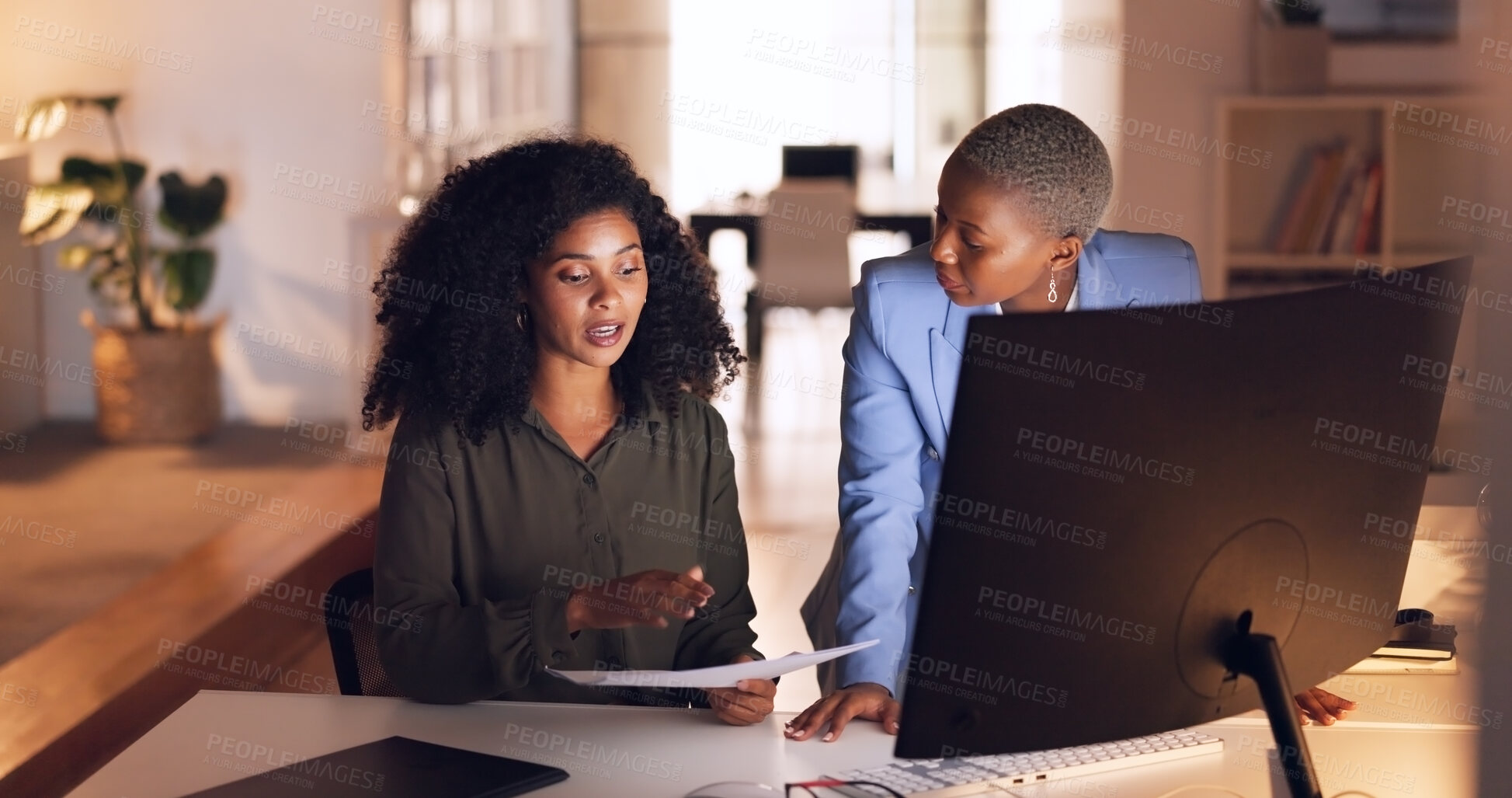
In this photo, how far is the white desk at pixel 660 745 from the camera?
→ 1207 mm

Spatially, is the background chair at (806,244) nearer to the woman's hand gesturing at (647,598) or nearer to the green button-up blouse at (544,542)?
the green button-up blouse at (544,542)

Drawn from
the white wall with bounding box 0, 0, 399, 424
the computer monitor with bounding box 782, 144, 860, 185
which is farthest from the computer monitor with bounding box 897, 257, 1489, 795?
the computer monitor with bounding box 782, 144, 860, 185

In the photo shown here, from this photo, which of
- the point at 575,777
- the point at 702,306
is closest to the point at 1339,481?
the point at 575,777

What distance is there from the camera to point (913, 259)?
5.61ft

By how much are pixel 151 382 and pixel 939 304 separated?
175 inches

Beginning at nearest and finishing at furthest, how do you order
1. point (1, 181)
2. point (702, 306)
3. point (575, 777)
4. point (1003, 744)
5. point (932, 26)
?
point (1003, 744) < point (575, 777) < point (702, 306) < point (1, 181) < point (932, 26)

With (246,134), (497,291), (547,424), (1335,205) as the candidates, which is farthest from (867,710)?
(246,134)

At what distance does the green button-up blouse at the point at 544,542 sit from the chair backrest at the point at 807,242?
460 centimetres

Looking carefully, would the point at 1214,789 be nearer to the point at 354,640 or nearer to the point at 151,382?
the point at 354,640

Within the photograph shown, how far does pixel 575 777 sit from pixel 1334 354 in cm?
74

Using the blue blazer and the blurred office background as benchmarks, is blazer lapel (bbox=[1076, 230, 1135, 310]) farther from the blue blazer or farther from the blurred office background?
the blurred office background

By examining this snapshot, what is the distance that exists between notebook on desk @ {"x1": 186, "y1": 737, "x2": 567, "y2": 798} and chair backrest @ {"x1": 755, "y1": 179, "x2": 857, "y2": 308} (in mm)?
5251

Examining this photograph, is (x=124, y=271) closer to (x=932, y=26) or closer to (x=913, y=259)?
(x=913, y=259)

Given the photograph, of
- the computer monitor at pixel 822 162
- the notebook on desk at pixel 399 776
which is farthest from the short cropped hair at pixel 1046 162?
the computer monitor at pixel 822 162
